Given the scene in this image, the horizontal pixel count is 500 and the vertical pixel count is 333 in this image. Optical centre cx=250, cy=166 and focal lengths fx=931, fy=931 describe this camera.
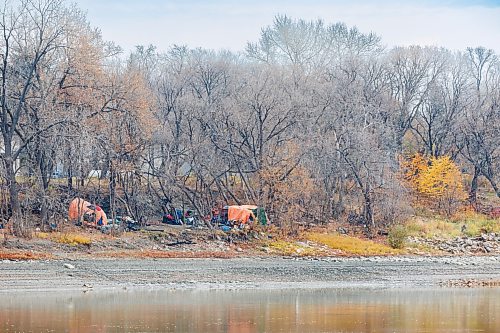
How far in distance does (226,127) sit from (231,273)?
19519mm

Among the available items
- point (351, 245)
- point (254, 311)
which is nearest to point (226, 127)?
point (351, 245)

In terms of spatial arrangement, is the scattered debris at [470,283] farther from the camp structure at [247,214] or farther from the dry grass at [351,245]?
the camp structure at [247,214]

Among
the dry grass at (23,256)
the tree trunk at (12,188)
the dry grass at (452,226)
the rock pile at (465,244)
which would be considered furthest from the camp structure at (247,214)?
the dry grass at (23,256)

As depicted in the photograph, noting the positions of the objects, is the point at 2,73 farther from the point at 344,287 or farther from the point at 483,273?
the point at 483,273

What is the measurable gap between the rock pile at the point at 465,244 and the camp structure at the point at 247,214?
9059 millimetres

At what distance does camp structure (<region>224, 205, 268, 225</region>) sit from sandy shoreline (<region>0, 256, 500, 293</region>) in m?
7.05

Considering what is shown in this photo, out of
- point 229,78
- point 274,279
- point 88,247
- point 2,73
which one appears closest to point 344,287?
point 274,279

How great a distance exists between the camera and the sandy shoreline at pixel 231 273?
3556 centimetres

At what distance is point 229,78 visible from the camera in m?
69.4

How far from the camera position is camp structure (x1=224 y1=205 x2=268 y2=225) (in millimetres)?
49781

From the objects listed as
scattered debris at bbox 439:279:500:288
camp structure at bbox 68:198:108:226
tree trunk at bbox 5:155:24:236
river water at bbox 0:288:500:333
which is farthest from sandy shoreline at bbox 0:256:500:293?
camp structure at bbox 68:198:108:226

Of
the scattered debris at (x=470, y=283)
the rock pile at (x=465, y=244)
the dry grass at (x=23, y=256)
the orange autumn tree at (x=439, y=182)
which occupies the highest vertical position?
the orange autumn tree at (x=439, y=182)

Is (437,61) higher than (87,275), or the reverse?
(437,61)

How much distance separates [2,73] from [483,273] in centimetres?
2417
